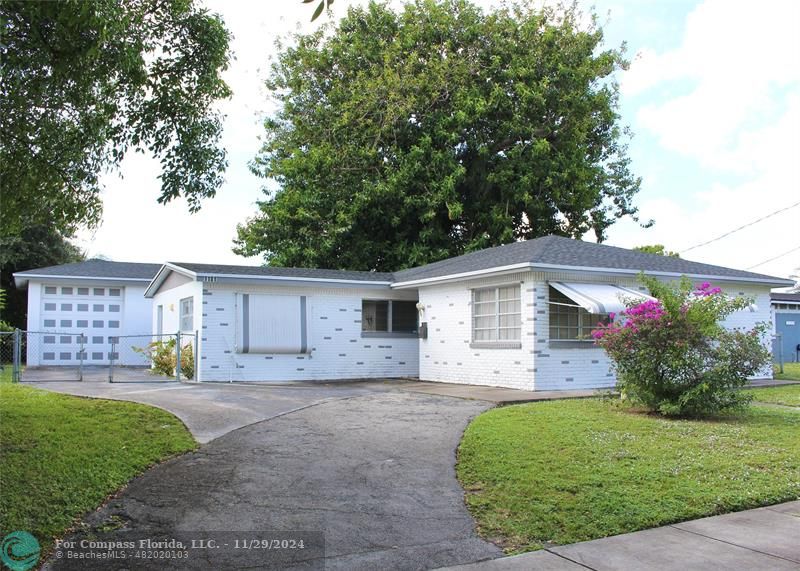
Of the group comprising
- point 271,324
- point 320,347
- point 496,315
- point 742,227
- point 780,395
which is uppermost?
point 742,227

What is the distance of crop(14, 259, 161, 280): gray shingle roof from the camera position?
24406 millimetres

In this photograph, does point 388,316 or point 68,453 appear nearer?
point 68,453

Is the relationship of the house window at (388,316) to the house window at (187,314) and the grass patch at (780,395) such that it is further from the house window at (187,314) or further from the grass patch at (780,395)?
the grass patch at (780,395)

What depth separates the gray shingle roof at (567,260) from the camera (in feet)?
50.0

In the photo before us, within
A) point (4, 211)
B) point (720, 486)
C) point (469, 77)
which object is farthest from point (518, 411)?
point (469, 77)

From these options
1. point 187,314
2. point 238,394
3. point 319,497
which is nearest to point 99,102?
point 319,497

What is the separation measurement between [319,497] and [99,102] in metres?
5.46

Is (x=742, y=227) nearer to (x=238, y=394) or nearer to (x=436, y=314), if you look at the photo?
(x=436, y=314)

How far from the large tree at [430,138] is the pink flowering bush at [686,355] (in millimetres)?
14435

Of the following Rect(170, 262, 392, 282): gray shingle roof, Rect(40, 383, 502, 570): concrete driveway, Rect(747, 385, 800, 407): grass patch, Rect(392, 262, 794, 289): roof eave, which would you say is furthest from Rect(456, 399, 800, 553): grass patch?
Rect(170, 262, 392, 282): gray shingle roof

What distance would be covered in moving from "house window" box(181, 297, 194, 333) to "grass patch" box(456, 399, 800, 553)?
10493mm

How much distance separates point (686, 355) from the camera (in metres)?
10.5

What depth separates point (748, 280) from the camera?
1792cm

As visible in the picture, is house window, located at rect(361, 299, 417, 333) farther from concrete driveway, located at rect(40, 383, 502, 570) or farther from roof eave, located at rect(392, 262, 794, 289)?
concrete driveway, located at rect(40, 383, 502, 570)
